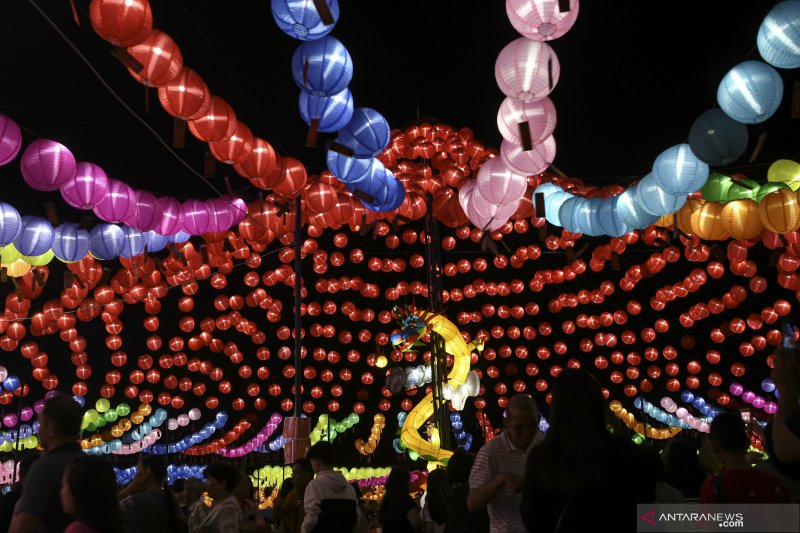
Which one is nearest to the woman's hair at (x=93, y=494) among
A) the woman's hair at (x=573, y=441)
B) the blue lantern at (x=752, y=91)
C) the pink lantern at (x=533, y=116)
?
the woman's hair at (x=573, y=441)

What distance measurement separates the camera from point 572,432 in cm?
237

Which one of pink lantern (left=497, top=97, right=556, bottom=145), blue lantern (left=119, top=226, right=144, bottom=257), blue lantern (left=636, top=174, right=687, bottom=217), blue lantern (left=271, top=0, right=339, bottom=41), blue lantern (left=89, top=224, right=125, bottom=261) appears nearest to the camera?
blue lantern (left=271, top=0, right=339, bottom=41)

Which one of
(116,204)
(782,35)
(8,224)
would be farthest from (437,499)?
(8,224)

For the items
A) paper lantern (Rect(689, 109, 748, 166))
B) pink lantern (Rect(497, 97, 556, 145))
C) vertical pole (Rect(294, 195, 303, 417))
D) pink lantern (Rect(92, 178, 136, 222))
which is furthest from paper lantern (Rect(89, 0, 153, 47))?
paper lantern (Rect(689, 109, 748, 166))

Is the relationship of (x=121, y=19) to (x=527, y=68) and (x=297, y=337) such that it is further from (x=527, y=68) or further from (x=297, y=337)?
(x=297, y=337)

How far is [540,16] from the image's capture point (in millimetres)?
5871

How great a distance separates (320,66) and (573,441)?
4.59 meters

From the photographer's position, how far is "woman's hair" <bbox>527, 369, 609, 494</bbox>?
231 cm

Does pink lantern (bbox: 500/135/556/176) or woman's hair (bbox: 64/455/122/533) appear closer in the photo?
woman's hair (bbox: 64/455/122/533)

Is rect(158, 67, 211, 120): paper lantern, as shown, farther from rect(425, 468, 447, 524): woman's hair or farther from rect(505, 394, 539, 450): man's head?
rect(505, 394, 539, 450): man's head

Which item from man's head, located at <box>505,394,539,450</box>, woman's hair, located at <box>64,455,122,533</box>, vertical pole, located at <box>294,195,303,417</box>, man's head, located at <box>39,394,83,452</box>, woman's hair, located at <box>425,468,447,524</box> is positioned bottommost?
woman's hair, located at <box>425,468,447,524</box>

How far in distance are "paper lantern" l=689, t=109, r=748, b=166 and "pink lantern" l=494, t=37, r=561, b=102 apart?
135cm

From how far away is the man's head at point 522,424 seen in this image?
10.6 feet

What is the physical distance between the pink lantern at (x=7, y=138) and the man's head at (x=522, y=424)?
17.7ft
